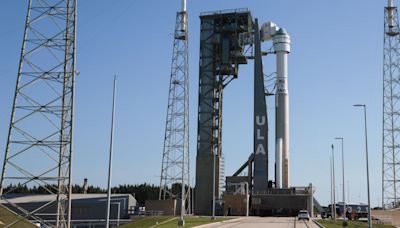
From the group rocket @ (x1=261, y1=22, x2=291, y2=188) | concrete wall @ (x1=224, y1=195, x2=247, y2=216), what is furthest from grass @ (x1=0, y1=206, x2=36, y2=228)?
rocket @ (x1=261, y1=22, x2=291, y2=188)

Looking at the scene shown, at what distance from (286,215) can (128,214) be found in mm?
26842

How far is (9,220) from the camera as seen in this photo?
46.7 metres

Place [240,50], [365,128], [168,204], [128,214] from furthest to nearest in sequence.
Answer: [240,50] < [128,214] < [168,204] < [365,128]

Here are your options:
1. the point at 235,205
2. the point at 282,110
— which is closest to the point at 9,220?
the point at 235,205

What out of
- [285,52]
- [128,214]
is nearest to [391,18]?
[285,52]

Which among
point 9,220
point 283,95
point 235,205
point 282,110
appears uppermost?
point 283,95

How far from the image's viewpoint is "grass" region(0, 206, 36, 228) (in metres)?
43.0

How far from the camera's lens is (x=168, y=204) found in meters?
85.2

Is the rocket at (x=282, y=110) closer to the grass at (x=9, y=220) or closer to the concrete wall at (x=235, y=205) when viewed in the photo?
the concrete wall at (x=235, y=205)

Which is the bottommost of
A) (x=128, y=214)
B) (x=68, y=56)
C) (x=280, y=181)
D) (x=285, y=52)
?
(x=128, y=214)

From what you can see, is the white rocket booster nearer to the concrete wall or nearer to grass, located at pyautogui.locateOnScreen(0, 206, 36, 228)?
the concrete wall

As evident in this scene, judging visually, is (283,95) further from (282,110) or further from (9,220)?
(9,220)

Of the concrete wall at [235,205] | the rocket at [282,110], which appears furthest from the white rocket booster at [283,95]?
the concrete wall at [235,205]

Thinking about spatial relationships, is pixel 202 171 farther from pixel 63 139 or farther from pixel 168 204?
pixel 63 139
